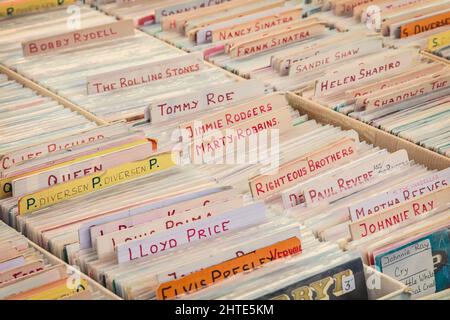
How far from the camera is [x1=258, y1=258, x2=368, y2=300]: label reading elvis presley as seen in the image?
16.1 feet

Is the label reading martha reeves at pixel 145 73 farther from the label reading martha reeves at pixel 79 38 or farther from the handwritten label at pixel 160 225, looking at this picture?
the handwritten label at pixel 160 225

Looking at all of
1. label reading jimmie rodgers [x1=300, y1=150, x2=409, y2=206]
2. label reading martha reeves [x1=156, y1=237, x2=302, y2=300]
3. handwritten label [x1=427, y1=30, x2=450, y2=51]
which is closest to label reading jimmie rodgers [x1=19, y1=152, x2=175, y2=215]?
label reading jimmie rodgers [x1=300, y1=150, x2=409, y2=206]

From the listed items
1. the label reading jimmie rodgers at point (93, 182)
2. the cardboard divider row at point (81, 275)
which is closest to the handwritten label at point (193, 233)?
the cardboard divider row at point (81, 275)

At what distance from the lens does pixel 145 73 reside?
23.5 ft

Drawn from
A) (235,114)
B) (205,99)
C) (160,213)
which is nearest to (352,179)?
(235,114)

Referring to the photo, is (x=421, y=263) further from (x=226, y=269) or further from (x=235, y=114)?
(x=235, y=114)

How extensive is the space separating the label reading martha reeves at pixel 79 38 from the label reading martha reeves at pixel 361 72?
65.9 inches

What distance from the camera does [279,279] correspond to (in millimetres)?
4969

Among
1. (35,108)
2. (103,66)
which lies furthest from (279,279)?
(103,66)

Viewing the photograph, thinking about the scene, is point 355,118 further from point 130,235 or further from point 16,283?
point 16,283

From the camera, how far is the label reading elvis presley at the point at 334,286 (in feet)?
16.1

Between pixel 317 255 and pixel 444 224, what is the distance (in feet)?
2.27

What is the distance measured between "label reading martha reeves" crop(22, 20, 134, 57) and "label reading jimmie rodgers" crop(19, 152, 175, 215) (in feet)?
6.66

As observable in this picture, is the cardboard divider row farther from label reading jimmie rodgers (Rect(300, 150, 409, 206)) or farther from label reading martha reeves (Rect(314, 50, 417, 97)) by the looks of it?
label reading martha reeves (Rect(314, 50, 417, 97))
